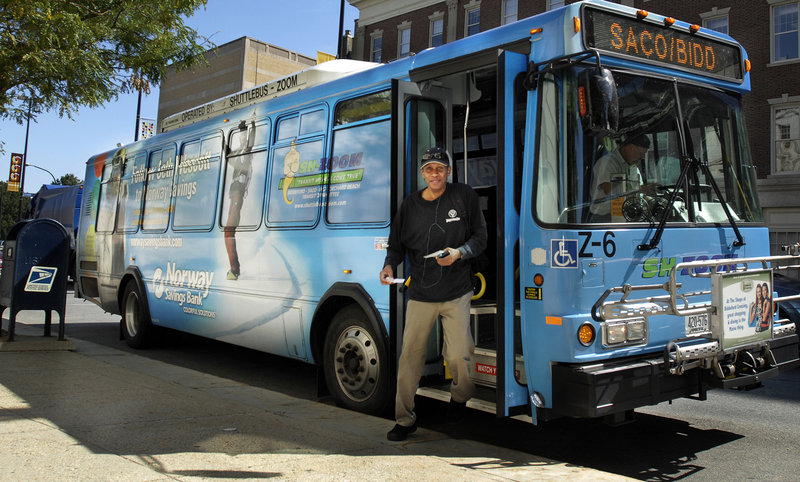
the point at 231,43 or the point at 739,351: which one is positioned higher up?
the point at 231,43

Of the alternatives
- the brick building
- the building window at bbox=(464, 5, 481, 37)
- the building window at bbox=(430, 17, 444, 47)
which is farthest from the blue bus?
the building window at bbox=(430, 17, 444, 47)

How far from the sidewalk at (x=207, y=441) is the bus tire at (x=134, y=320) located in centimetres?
277

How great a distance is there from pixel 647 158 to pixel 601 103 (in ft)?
2.72

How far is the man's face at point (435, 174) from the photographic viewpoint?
16.5 ft

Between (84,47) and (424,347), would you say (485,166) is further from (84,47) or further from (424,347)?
(84,47)

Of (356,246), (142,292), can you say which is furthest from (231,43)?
(356,246)

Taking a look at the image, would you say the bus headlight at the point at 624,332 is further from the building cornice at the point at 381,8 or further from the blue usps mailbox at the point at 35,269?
the building cornice at the point at 381,8

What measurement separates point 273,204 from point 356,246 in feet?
5.06

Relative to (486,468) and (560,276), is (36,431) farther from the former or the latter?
(560,276)

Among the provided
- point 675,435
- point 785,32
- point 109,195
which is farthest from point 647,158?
point 785,32

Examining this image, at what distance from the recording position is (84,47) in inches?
407

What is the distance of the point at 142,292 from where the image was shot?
9922 millimetres

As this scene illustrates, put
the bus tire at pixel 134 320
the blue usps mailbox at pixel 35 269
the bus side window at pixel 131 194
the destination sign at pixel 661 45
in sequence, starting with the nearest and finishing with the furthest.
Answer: the destination sign at pixel 661 45, the blue usps mailbox at pixel 35 269, the bus tire at pixel 134 320, the bus side window at pixel 131 194

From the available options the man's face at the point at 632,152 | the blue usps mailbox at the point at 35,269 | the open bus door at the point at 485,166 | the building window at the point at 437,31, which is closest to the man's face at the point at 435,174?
the open bus door at the point at 485,166
